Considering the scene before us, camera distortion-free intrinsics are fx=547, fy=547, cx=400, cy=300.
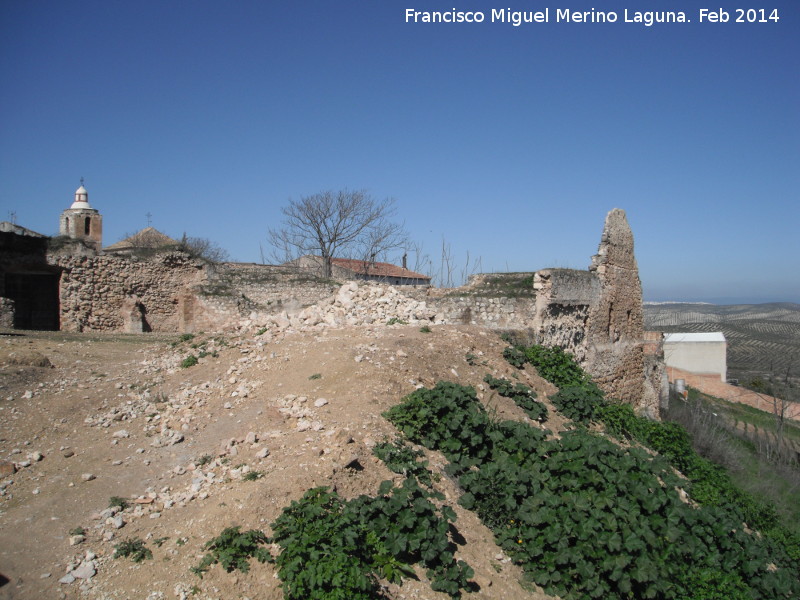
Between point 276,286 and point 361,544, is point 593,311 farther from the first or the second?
point 361,544

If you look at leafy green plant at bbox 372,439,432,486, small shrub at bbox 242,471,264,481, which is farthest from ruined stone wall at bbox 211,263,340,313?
small shrub at bbox 242,471,264,481

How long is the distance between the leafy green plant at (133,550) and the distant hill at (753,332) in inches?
991

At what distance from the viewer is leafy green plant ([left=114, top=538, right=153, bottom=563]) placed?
345 cm

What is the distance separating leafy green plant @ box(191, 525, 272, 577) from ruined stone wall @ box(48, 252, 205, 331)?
11.6m

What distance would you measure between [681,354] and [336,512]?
1302 inches

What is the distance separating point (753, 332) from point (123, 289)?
2102 inches

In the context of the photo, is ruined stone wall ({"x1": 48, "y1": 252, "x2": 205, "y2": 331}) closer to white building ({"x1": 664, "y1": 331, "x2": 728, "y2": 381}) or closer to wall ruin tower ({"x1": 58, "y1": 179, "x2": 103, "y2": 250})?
wall ruin tower ({"x1": 58, "y1": 179, "x2": 103, "y2": 250})

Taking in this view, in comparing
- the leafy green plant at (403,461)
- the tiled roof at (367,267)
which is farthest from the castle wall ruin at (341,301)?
the tiled roof at (367,267)

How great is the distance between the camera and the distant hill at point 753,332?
3634 cm

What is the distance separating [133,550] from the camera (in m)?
3.51

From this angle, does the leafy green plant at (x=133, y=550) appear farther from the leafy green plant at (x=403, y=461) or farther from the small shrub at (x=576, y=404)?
the small shrub at (x=576, y=404)

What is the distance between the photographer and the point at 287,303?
13.3 metres

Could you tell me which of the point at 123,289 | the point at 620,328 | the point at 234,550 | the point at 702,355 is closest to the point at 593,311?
the point at 620,328

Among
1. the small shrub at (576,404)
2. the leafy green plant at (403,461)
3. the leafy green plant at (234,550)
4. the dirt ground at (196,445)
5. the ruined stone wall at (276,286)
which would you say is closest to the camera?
the leafy green plant at (234,550)
